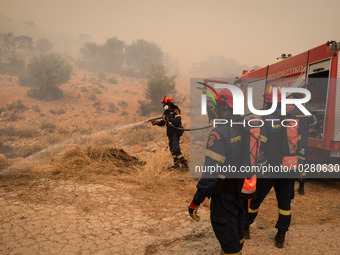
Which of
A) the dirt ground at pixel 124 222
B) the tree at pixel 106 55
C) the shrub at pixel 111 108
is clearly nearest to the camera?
the dirt ground at pixel 124 222

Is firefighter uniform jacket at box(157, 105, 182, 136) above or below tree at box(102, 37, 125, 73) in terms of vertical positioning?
below

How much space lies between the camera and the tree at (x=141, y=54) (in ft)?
130

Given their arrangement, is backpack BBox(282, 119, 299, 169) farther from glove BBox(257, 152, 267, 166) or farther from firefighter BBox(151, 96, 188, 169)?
firefighter BBox(151, 96, 188, 169)

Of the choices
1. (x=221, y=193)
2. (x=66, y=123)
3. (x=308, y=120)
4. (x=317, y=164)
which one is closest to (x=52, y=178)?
(x=221, y=193)

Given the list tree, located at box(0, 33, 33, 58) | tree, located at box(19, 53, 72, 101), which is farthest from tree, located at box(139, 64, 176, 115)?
tree, located at box(0, 33, 33, 58)

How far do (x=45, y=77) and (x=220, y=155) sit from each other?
22990 millimetres

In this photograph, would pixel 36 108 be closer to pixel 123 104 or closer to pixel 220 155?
pixel 123 104

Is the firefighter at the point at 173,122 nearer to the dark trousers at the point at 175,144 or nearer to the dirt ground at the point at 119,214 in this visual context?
the dark trousers at the point at 175,144

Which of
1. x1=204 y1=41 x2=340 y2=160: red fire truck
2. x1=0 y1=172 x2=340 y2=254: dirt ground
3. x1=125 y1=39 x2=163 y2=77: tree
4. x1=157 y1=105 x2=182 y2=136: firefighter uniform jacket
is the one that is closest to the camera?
x1=0 y1=172 x2=340 y2=254: dirt ground

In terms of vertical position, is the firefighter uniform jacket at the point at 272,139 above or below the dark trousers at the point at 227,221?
above

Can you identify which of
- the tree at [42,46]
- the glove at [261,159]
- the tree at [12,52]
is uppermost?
the tree at [42,46]

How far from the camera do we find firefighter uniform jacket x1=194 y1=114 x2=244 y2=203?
193 centimetres

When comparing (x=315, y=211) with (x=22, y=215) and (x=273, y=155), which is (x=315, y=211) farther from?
(x=22, y=215)

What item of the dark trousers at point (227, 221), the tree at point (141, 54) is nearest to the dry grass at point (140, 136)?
the dark trousers at point (227, 221)
